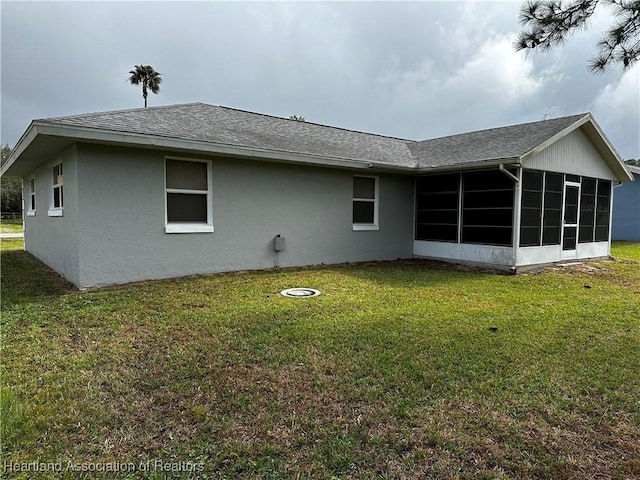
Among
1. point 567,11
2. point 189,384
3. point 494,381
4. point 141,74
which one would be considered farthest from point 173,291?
point 141,74

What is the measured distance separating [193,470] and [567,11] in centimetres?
590

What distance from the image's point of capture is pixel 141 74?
3175 cm

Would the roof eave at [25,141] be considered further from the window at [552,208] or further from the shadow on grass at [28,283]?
the window at [552,208]

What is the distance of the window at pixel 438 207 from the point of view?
35.1 feet

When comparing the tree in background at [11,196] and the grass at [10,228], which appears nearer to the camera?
the grass at [10,228]

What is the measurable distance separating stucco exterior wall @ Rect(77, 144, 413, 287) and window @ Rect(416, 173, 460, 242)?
1.02 ft

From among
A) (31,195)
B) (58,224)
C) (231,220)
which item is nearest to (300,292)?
(231,220)

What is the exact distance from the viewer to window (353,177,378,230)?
10891 millimetres

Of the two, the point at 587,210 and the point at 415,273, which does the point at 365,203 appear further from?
the point at 587,210

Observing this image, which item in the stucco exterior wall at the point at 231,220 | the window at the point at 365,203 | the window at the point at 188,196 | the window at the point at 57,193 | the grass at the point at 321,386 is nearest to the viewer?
the grass at the point at 321,386

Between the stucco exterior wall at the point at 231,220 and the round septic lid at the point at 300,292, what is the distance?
7.30 feet

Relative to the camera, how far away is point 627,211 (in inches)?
798

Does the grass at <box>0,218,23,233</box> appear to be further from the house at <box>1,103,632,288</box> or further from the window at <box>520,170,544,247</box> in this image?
the window at <box>520,170,544,247</box>

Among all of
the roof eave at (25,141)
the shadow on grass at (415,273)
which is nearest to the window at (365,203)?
the shadow on grass at (415,273)
